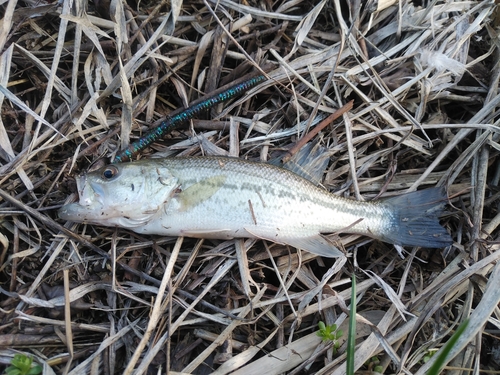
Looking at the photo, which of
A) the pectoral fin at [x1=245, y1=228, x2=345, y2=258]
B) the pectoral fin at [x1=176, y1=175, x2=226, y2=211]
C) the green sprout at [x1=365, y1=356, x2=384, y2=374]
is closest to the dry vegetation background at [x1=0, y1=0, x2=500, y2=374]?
the green sprout at [x1=365, y1=356, x2=384, y2=374]

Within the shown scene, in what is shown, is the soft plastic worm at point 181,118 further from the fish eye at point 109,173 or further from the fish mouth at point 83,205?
the fish mouth at point 83,205

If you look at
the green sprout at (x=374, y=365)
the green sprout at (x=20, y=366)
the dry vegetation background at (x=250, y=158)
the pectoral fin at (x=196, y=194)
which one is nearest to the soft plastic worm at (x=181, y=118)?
the dry vegetation background at (x=250, y=158)

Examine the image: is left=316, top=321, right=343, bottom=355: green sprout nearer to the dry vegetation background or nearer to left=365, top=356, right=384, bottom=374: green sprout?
the dry vegetation background

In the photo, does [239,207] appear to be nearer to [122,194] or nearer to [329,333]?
[122,194]

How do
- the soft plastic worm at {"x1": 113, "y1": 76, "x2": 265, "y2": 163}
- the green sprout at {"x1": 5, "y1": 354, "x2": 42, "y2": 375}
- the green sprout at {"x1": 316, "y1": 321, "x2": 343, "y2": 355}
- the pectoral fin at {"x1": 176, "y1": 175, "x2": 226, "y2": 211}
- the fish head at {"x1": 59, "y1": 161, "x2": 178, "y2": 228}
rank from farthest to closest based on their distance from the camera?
the soft plastic worm at {"x1": 113, "y1": 76, "x2": 265, "y2": 163} → the pectoral fin at {"x1": 176, "y1": 175, "x2": 226, "y2": 211} → the fish head at {"x1": 59, "y1": 161, "x2": 178, "y2": 228} → the green sprout at {"x1": 316, "y1": 321, "x2": 343, "y2": 355} → the green sprout at {"x1": 5, "y1": 354, "x2": 42, "y2": 375}

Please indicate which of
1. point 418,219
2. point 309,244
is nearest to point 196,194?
point 309,244

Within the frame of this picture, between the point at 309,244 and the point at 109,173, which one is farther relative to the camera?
the point at 309,244

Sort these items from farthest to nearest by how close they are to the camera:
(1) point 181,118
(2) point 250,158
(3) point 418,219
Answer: (2) point 250,158, (1) point 181,118, (3) point 418,219
